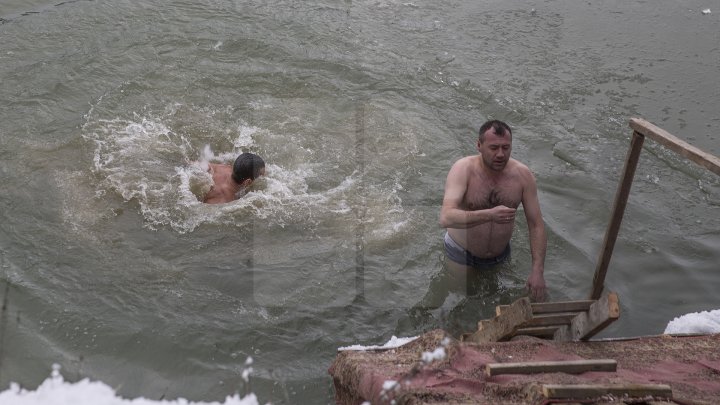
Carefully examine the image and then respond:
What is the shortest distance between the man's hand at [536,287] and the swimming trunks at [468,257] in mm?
558

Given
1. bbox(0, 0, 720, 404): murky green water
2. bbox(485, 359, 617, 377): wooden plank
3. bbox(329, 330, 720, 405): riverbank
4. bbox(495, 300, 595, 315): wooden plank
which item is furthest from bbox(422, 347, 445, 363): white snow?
bbox(0, 0, 720, 404): murky green water

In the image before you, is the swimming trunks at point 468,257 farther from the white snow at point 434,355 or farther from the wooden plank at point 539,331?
the white snow at point 434,355

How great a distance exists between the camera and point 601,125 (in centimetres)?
803

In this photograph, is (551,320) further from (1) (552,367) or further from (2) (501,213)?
(1) (552,367)

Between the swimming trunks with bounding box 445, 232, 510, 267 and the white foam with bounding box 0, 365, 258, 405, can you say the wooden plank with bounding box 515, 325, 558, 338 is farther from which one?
the white foam with bounding box 0, 365, 258, 405

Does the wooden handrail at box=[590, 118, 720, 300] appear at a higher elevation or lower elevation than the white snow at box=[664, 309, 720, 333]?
higher

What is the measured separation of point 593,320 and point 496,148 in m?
1.54

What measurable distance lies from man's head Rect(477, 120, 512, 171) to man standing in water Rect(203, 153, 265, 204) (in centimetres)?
231

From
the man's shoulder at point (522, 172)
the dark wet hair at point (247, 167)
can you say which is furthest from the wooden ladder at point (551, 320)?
the dark wet hair at point (247, 167)

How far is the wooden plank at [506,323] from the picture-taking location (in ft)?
12.8

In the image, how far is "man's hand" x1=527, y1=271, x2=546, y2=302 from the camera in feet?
17.1

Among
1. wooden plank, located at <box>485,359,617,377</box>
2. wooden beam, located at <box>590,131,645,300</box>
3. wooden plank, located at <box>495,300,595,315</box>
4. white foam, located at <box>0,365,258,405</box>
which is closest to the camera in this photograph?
wooden plank, located at <box>485,359,617,377</box>

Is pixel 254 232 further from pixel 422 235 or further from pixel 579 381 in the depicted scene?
pixel 579 381

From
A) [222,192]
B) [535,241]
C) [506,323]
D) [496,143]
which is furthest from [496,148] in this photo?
[222,192]
